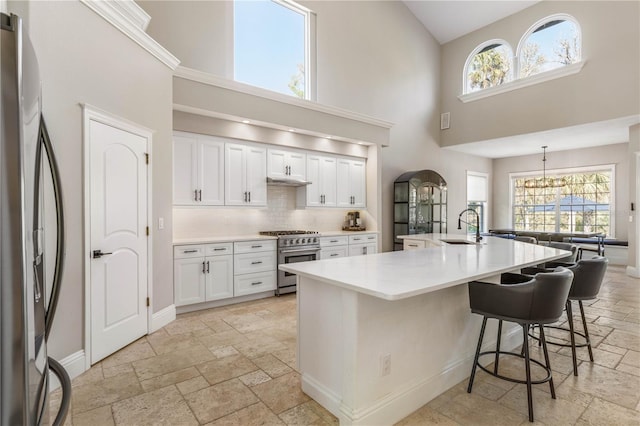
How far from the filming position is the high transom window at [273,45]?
208 inches

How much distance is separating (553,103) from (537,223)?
4.07 meters

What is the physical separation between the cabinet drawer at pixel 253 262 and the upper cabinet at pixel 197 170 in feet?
2.79

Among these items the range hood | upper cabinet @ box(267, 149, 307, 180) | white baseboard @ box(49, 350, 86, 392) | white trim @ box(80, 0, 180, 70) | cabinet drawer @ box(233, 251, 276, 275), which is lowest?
white baseboard @ box(49, 350, 86, 392)

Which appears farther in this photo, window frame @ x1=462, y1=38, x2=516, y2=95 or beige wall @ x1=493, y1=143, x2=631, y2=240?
beige wall @ x1=493, y1=143, x2=631, y2=240

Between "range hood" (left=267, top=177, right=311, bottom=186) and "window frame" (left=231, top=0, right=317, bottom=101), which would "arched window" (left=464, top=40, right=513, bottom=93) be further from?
"range hood" (left=267, top=177, right=311, bottom=186)

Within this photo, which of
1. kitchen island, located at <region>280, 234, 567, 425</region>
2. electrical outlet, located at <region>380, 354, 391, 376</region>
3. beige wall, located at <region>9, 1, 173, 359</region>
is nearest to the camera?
kitchen island, located at <region>280, 234, 567, 425</region>

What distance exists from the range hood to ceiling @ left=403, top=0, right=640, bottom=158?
197 inches

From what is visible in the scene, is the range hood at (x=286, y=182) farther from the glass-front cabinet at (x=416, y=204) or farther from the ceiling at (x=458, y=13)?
the ceiling at (x=458, y=13)

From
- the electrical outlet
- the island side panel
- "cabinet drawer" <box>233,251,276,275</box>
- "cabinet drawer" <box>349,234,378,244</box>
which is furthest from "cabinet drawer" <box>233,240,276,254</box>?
the electrical outlet

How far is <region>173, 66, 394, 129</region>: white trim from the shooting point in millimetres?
4207

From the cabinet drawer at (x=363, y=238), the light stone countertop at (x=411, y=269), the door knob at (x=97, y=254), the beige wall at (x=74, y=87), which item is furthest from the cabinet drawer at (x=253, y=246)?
the light stone countertop at (x=411, y=269)

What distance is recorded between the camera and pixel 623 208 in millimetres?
7934

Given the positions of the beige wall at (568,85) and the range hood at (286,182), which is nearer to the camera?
the range hood at (286,182)

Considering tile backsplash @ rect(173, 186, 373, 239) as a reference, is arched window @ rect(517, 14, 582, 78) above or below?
above
